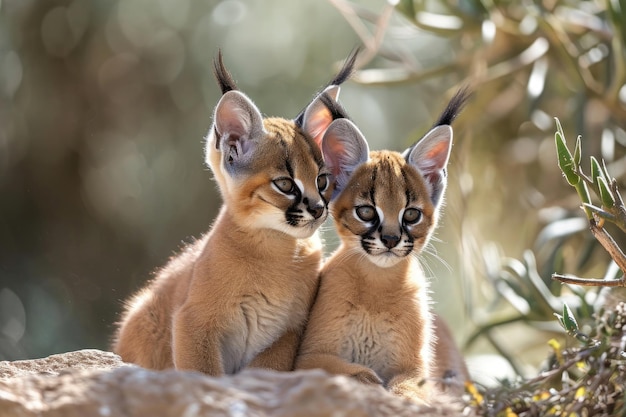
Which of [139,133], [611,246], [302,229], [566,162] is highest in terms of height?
[566,162]

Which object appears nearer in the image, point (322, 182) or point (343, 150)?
point (322, 182)

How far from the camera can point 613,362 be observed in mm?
3768

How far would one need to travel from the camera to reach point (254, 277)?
505 cm

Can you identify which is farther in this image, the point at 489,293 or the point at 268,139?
the point at 489,293

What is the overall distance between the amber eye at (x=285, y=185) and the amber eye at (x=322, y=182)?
147 mm

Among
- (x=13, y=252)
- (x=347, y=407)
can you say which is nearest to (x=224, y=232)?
(x=347, y=407)

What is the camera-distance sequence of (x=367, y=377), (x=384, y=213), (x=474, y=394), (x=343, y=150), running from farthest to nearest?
(x=343, y=150) < (x=384, y=213) < (x=367, y=377) < (x=474, y=394)

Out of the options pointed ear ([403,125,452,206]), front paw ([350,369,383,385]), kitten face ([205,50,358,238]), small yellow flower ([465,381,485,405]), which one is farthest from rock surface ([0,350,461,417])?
pointed ear ([403,125,452,206])

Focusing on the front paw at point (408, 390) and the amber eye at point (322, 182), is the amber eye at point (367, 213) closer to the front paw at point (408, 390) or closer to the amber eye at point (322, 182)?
the amber eye at point (322, 182)

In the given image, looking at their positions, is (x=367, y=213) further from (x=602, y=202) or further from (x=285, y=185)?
(x=602, y=202)

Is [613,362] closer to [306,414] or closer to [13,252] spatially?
[306,414]

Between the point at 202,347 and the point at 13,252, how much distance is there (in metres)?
7.47

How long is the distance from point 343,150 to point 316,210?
0.49 metres

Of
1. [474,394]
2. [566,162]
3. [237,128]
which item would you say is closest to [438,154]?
[237,128]
